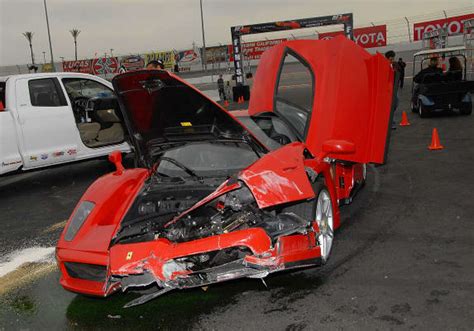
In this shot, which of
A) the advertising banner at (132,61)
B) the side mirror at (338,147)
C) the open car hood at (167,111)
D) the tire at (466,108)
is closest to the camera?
the open car hood at (167,111)

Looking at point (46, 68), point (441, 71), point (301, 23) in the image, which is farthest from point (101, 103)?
point (46, 68)

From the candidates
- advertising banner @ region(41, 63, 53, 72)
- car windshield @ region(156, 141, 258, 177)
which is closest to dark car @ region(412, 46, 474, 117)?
car windshield @ region(156, 141, 258, 177)

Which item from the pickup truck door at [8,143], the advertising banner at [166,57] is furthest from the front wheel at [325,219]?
the advertising banner at [166,57]

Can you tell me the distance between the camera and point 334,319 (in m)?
3.46

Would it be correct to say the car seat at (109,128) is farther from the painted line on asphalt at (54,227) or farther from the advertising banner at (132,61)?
the advertising banner at (132,61)

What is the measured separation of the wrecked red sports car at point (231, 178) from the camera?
3559mm

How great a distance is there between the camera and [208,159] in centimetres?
482

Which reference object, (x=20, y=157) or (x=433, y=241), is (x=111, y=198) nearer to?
(x=433, y=241)

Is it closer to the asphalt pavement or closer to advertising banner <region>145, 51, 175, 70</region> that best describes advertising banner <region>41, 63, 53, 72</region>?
advertising banner <region>145, 51, 175, 70</region>

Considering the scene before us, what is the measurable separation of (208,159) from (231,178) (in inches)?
39.9

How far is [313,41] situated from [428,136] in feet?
20.0

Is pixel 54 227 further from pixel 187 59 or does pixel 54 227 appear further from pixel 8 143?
pixel 187 59

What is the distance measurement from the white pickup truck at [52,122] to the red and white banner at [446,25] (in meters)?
32.7

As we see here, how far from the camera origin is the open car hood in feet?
14.0
